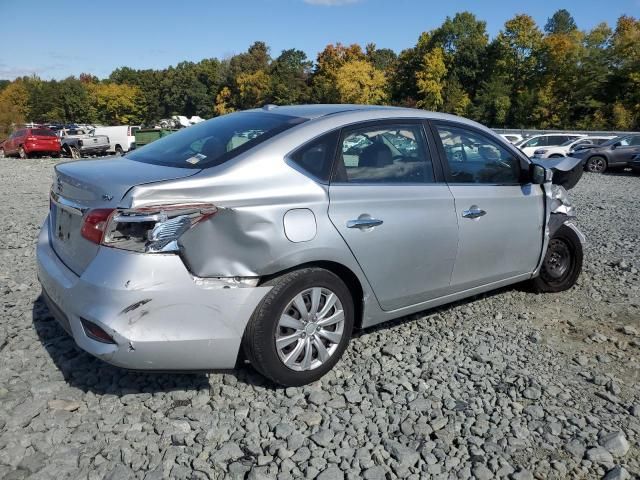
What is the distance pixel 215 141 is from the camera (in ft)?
11.3

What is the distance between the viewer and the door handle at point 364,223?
325cm

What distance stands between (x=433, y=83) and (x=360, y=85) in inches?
389

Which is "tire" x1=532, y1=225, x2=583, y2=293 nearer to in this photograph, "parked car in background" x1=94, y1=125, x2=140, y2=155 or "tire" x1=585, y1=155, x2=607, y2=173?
"tire" x1=585, y1=155, x2=607, y2=173

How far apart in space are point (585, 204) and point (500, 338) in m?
8.36

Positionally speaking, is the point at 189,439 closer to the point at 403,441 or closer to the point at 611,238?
the point at 403,441

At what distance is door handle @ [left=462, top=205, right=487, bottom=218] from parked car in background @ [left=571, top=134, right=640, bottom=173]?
19.2 meters

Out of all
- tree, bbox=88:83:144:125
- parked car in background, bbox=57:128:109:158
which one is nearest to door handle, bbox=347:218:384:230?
parked car in background, bbox=57:128:109:158

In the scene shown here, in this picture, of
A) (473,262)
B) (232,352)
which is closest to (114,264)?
(232,352)

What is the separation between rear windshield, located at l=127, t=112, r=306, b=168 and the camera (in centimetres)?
318

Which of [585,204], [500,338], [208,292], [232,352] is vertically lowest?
[585,204]

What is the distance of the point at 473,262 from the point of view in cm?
401

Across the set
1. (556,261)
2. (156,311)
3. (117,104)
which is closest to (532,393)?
(556,261)

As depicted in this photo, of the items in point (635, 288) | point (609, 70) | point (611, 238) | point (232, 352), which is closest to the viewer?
point (232, 352)

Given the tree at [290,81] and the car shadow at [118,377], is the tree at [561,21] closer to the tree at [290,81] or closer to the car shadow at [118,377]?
the tree at [290,81]
